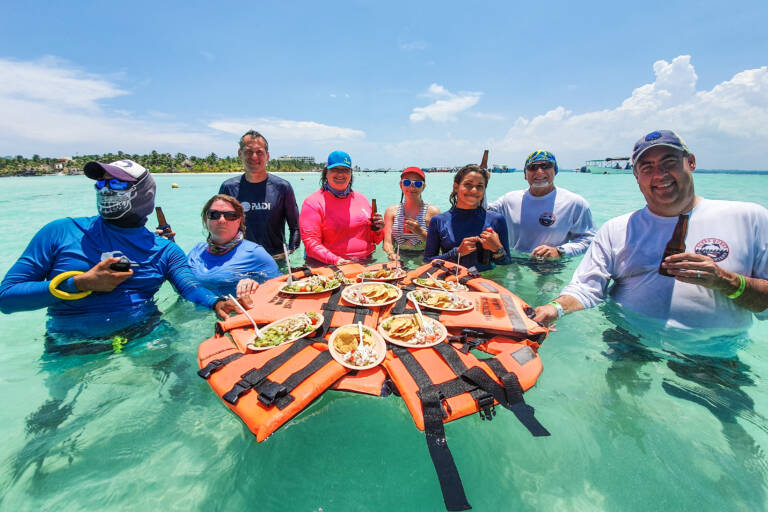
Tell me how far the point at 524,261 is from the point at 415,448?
421 cm

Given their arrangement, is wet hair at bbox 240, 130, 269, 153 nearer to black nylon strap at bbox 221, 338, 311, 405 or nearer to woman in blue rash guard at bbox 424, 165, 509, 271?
woman in blue rash guard at bbox 424, 165, 509, 271

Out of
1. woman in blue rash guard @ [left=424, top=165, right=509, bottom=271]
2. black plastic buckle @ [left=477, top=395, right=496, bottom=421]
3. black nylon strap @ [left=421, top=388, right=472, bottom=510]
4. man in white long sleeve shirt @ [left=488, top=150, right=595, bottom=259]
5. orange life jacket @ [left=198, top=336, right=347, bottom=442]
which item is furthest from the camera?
man in white long sleeve shirt @ [left=488, top=150, right=595, bottom=259]

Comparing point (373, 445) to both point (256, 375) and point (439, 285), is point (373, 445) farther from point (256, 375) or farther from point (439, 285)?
point (439, 285)

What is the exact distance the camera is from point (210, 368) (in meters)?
2.11

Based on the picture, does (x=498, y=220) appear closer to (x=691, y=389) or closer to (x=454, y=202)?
(x=454, y=202)

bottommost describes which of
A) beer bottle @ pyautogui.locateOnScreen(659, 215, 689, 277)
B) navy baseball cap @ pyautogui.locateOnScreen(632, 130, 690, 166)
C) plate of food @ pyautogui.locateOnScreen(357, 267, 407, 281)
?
plate of food @ pyautogui.locateOnScreen(357, 267, 407, 281)

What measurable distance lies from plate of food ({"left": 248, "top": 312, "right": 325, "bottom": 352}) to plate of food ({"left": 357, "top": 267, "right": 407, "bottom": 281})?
1.08 meters

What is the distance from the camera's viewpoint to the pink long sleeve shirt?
465 cm

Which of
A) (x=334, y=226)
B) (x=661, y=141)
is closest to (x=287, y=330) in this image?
(x=334, y=226)

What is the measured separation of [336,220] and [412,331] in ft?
9.07

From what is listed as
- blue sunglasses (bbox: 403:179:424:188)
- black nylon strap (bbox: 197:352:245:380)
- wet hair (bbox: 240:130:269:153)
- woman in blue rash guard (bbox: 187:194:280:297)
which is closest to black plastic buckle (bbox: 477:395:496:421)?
black nylon strap (bbox: 197:352:245:380)

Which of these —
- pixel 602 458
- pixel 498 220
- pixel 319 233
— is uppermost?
pixel 498 220

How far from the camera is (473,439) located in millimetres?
2381

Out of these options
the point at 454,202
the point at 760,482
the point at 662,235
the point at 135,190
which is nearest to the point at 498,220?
the point at 454,202
